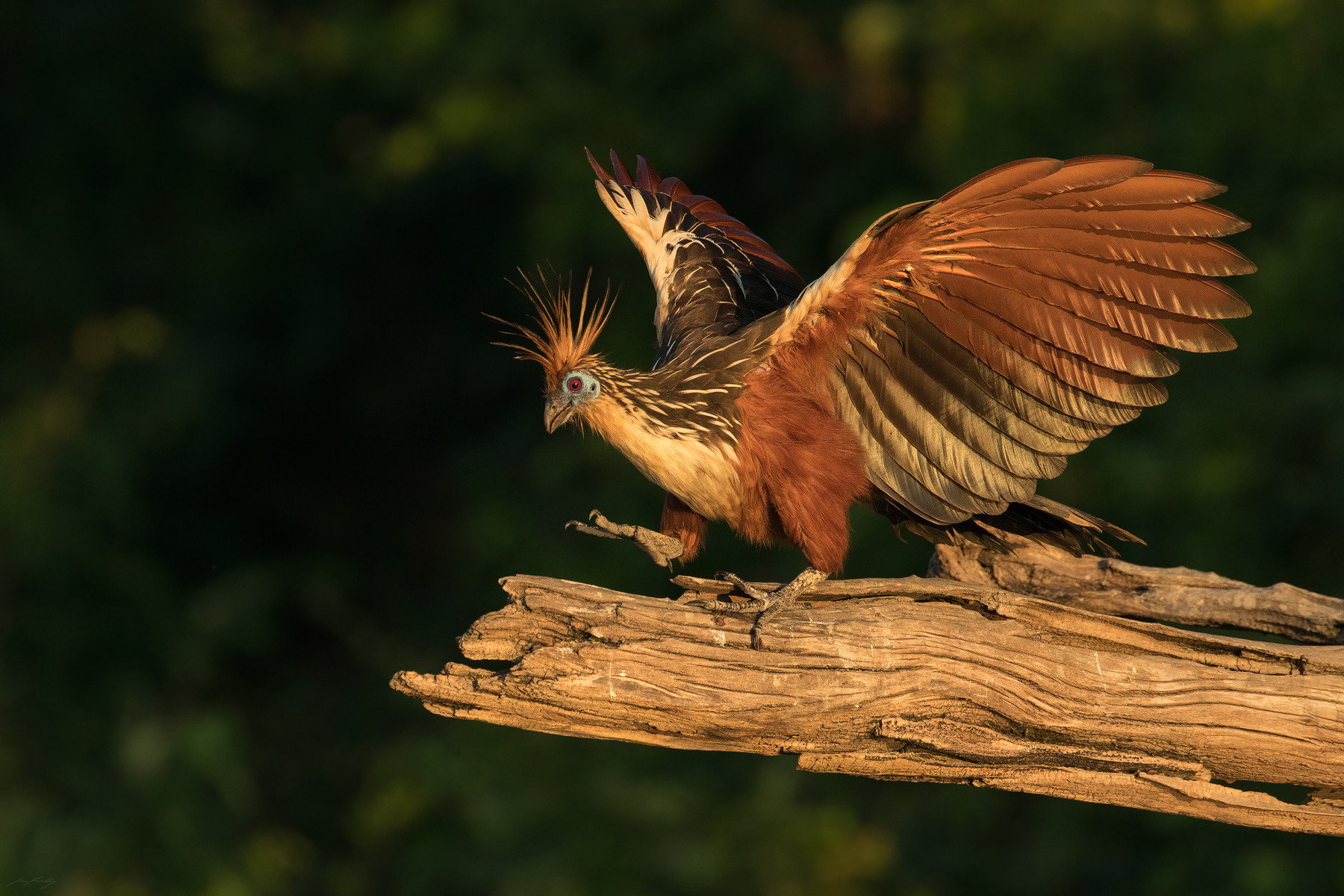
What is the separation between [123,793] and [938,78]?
24.5ft

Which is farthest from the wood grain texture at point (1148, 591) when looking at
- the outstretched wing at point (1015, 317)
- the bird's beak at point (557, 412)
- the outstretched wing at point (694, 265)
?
the bird's beak at point (557, 412)

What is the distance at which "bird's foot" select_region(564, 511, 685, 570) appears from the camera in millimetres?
3650

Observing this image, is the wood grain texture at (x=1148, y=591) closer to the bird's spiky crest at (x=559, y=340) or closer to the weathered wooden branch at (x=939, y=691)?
the weathered wooden branch at (x=939, y=691)

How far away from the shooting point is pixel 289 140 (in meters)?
10.4

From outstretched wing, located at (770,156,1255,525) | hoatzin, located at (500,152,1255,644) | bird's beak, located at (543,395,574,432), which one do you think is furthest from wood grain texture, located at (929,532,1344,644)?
bird's beak, located at (543,395,574,432)

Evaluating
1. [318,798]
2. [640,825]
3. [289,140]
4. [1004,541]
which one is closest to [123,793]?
[318,798]

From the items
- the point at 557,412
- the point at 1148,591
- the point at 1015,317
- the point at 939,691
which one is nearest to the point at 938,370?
the point at 1015,317

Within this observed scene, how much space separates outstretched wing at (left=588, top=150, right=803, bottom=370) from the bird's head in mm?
395

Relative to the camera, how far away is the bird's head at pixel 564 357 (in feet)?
11.9

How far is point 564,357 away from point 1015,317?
1.34 metres

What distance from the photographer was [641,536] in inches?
147

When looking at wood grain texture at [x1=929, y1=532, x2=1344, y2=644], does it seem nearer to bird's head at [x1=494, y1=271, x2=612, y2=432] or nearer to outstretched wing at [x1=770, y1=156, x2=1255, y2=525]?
outstretched wing at [x1=770, y1=156, x2=1255, y2=525]

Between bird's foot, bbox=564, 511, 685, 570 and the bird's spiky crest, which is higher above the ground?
the bird's spiky crest

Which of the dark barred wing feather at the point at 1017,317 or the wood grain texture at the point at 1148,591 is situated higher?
the dark barred wing feather at the point at 1017,317
